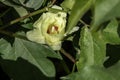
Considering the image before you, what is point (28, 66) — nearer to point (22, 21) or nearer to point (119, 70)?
point (22, 21)

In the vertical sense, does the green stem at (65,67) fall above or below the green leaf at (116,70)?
below

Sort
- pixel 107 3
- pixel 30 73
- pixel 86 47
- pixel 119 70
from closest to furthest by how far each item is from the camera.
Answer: pixel 107 3
pixel 119 70
pixel 86 47
pixel 30 73

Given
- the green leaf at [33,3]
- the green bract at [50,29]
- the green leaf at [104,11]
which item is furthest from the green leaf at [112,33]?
the green leaf at [104,11]

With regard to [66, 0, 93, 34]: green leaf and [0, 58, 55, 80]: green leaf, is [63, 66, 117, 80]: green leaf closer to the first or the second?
[66, 0, 93, 34]: green leaf

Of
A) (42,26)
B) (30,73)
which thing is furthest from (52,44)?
(30,73)

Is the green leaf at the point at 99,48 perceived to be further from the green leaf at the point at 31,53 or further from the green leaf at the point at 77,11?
the green leaf at the point at 77,11

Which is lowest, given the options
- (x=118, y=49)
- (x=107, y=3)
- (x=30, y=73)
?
(x=30, y=73)
